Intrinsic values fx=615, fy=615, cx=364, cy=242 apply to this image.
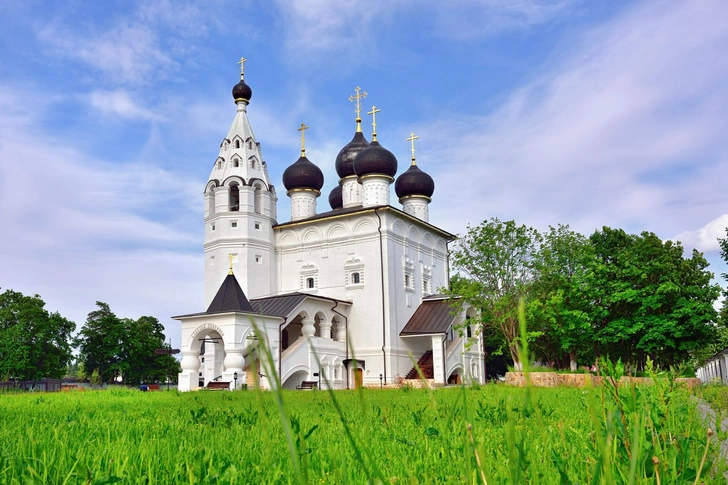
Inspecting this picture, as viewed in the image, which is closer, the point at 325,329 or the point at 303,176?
the point at 325,329

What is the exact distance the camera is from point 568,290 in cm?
2991

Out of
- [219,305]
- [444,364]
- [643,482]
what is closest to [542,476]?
[643,482]

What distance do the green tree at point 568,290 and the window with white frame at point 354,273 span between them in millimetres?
7619

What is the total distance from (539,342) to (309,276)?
1345cm

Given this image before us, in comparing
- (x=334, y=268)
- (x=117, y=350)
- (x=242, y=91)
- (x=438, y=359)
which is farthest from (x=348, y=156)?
(x=117, y=350)

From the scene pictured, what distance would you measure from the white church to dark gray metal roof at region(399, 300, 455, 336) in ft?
0.17

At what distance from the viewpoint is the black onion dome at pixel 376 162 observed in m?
29.4

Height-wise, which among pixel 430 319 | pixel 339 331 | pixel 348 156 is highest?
pixel 348 156

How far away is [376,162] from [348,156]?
4.59 m

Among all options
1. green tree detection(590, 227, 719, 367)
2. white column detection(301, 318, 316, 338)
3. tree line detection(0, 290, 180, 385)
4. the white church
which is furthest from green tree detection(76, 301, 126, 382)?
green tree detection(590, 227, 719, 367)

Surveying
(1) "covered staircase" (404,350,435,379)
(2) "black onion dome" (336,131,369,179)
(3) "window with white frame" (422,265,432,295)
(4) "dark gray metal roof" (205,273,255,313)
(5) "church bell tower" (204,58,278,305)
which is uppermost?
(2) "black onion dome" (336,131,369,179)

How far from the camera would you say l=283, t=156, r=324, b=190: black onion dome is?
31641mm

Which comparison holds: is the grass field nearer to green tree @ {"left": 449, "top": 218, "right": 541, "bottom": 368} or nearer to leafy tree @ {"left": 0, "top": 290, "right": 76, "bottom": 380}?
green tree @ {"left": 449, "top": 218, "right": 541, "bottom": 368}

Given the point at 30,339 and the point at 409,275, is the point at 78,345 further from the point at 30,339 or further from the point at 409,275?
the point at 409,275
